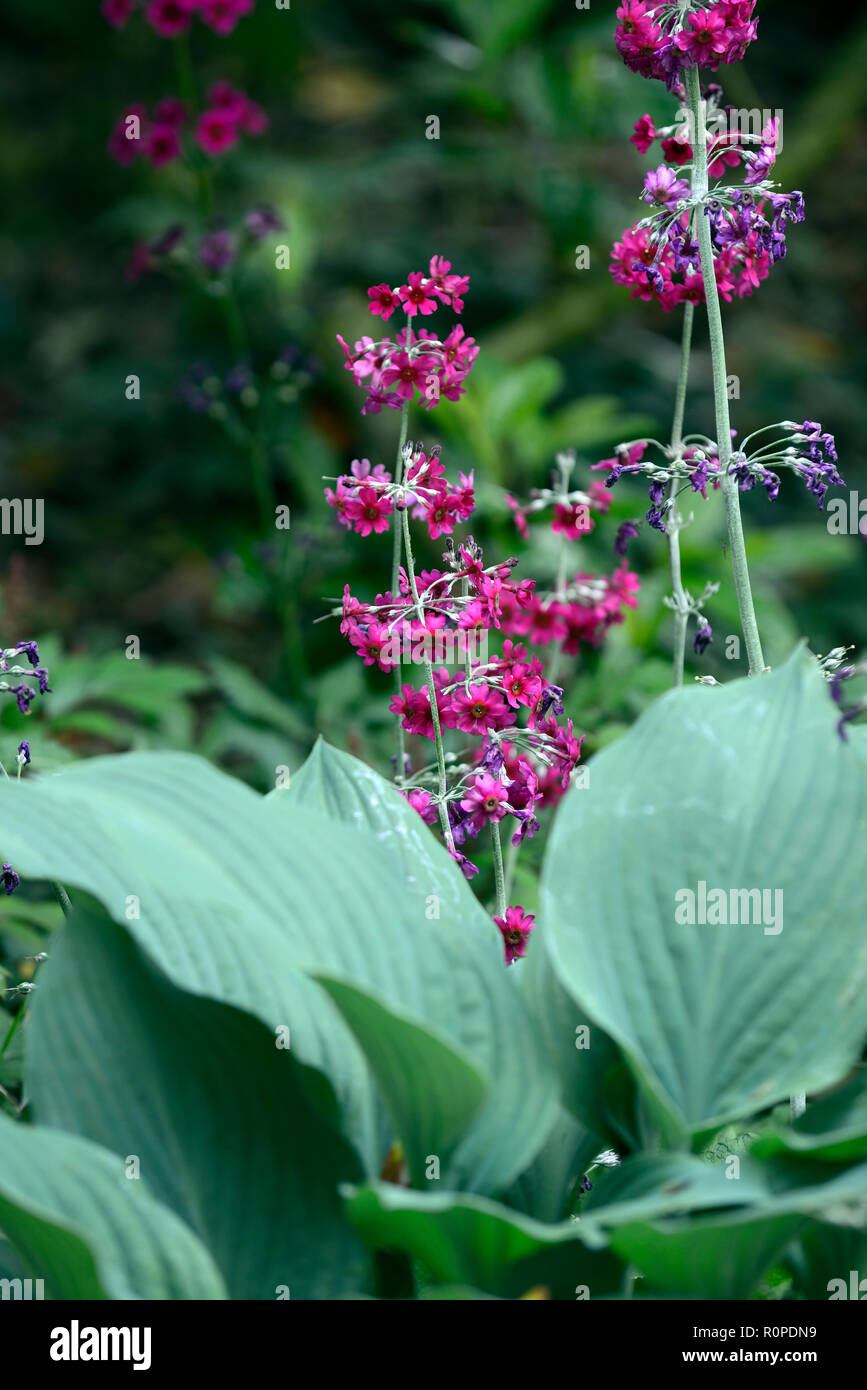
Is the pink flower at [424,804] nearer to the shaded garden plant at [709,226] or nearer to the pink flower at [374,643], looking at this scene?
the pink flower at [374,643]

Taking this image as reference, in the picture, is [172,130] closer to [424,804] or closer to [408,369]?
[408,369]

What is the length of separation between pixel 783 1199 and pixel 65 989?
1.67 ft

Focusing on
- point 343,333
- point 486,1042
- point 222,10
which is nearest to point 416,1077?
point 486,1042

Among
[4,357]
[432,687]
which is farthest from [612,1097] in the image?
[4,357]

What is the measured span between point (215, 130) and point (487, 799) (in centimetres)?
168

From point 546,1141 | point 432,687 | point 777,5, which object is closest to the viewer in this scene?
point 546,1141

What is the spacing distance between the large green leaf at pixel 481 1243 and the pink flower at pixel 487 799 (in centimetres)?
37

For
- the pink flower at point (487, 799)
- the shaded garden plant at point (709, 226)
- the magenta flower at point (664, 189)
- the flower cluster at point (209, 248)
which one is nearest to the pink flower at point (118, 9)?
the flower cluster at point (209, 248)

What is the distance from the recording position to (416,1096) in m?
0.82

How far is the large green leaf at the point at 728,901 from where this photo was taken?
858 millimetres

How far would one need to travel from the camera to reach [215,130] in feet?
7.41

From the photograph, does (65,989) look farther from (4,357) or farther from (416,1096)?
(4,357)

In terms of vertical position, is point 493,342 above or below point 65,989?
above
